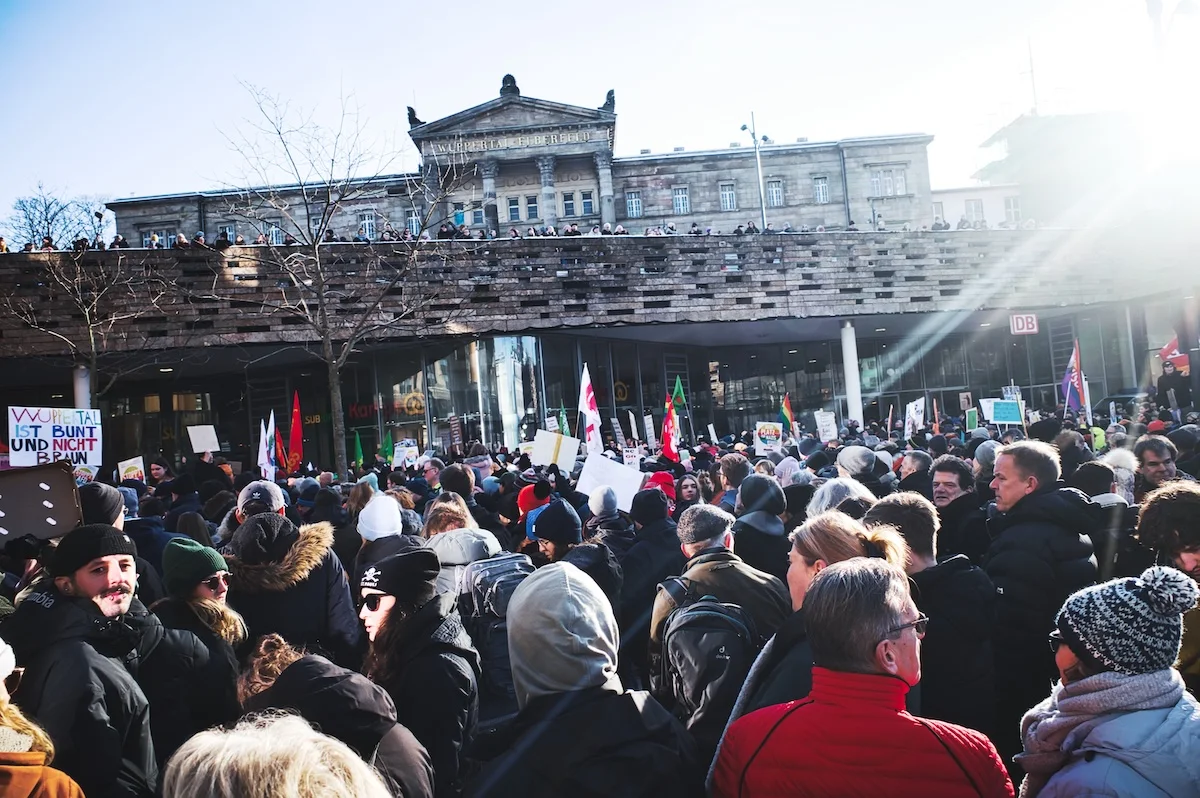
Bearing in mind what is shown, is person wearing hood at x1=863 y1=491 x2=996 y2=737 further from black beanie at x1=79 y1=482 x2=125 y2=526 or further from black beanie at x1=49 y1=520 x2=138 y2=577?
black beanie at x1=79 y1=482 x2=125 y2=526

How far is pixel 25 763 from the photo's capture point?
2320 mm

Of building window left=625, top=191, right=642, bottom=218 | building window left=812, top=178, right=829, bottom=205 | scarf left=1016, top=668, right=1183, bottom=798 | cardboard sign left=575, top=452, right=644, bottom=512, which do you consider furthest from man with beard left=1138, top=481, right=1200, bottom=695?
building window left=812, top=178, right=829, bottom=205

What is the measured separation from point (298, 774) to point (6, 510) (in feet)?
18.5

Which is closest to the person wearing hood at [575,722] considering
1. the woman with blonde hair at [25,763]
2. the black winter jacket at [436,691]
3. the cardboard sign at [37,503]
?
the black winter jacket at [436,691]

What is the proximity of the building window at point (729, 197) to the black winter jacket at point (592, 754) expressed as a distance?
5452 cm

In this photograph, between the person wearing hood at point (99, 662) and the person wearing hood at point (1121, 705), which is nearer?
the person wearing hood at point (1121, 705)

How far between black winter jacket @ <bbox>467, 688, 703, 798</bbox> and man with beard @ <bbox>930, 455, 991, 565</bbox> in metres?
3.55

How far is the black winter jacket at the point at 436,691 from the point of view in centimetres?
348

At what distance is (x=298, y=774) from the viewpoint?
1.68 meters

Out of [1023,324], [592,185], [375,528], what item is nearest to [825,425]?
[1023,324]

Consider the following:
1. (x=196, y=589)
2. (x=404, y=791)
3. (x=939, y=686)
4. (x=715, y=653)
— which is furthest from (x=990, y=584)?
(x=196, y=589)

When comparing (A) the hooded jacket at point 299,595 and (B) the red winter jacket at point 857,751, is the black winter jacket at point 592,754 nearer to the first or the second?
(B) the red winter jacket at point 857,751

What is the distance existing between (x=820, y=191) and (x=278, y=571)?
182 ft

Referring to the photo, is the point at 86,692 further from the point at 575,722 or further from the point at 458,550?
the point at 458,550
